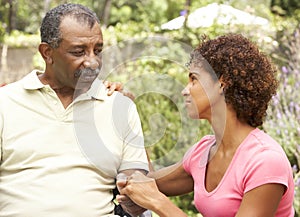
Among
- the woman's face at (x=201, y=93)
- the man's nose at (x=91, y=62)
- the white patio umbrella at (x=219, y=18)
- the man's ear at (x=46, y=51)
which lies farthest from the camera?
the white patio umbrella at (x=219, y=18)

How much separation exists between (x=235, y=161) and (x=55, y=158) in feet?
2.54

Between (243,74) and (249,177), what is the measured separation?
36 cm

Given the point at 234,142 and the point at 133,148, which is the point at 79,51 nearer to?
the point at 133,148

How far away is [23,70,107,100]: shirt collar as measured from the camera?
103 inches

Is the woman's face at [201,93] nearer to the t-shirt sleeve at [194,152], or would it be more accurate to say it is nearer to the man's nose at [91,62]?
the t-shirt sleeve at [194,152]

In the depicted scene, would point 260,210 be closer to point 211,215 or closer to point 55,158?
point 211,215

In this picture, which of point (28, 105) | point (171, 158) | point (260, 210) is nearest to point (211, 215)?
point (260, 210)

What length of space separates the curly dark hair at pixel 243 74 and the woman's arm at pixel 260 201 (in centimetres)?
29

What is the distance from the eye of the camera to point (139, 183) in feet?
7.50

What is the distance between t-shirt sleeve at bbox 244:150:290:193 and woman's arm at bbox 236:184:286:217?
19 millimetres

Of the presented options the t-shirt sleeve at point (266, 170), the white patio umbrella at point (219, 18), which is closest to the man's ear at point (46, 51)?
the t-shirt sleeve at point (266, 170)

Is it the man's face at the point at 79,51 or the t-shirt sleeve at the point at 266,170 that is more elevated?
the man's face at the point at 79,51

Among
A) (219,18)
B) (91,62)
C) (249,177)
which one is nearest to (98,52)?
(91,62)

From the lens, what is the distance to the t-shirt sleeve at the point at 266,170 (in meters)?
2.13
